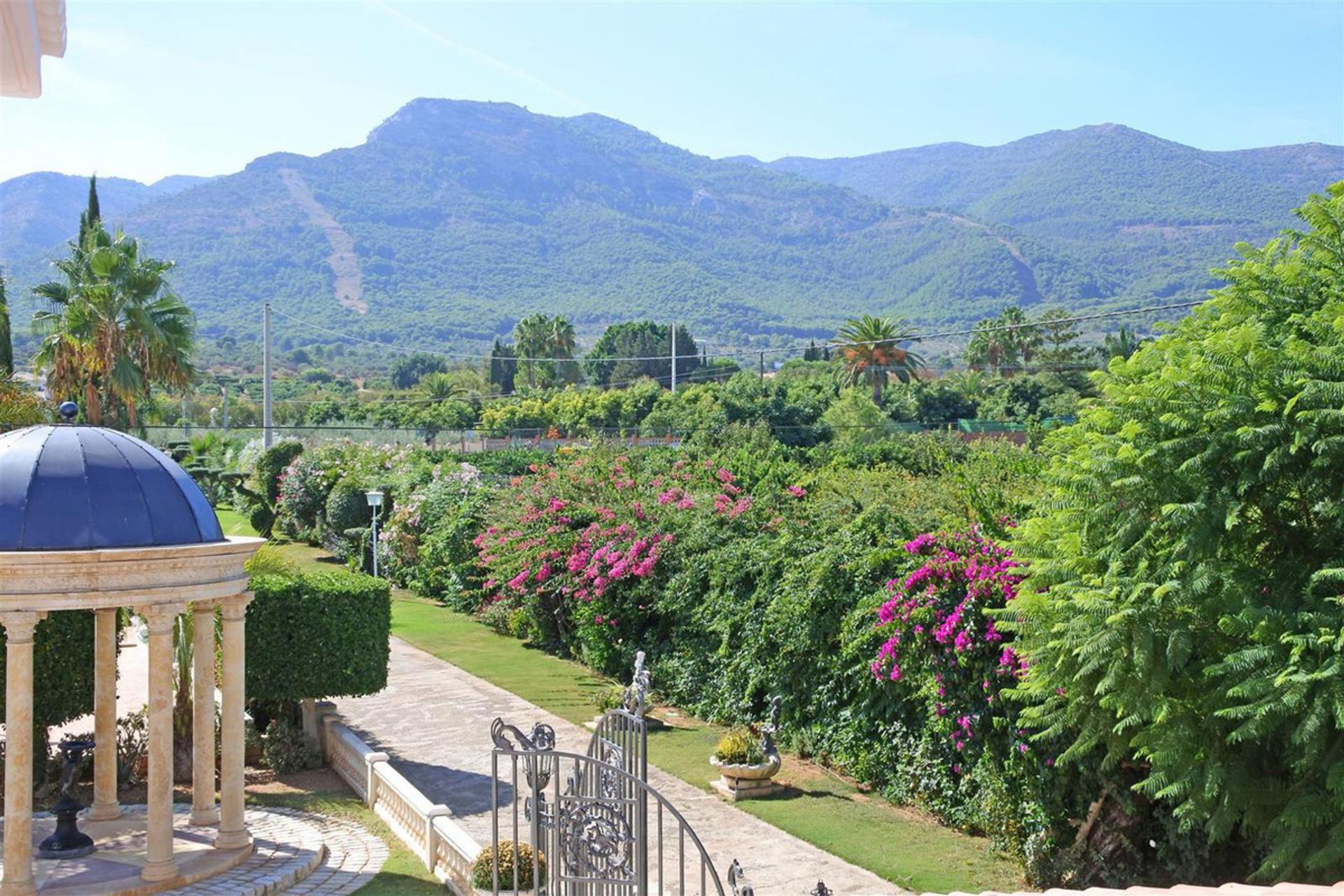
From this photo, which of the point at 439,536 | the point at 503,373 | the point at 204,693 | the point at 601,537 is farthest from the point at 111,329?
the point at 503,373

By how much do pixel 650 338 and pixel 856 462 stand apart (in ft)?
286

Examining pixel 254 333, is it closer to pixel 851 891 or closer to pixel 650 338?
pixel 650 338

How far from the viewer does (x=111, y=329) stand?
97.7ft

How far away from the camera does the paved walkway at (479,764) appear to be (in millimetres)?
12531

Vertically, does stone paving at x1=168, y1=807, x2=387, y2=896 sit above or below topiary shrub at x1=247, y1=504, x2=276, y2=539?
above

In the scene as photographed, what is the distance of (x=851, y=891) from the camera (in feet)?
38.9

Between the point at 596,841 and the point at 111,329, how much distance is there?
24812 millimetres

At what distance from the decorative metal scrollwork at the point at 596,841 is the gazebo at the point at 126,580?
171 inches

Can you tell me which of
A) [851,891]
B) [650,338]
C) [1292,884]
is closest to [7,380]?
[851,891]

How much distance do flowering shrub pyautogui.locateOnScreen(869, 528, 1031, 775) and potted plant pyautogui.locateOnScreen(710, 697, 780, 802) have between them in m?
1.78

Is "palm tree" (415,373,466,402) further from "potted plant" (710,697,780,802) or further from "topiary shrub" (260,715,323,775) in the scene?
"potted plant" (710,697,780,802)

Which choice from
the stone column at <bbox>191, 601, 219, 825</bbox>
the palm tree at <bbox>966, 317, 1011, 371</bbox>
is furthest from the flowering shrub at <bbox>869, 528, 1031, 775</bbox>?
the palm tree at <bbox>966, 317, 1011, 371</bbox>

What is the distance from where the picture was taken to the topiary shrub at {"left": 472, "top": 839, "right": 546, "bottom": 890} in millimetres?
11055

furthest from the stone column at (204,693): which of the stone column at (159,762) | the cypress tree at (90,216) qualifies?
the cypress tree at (90,216)
